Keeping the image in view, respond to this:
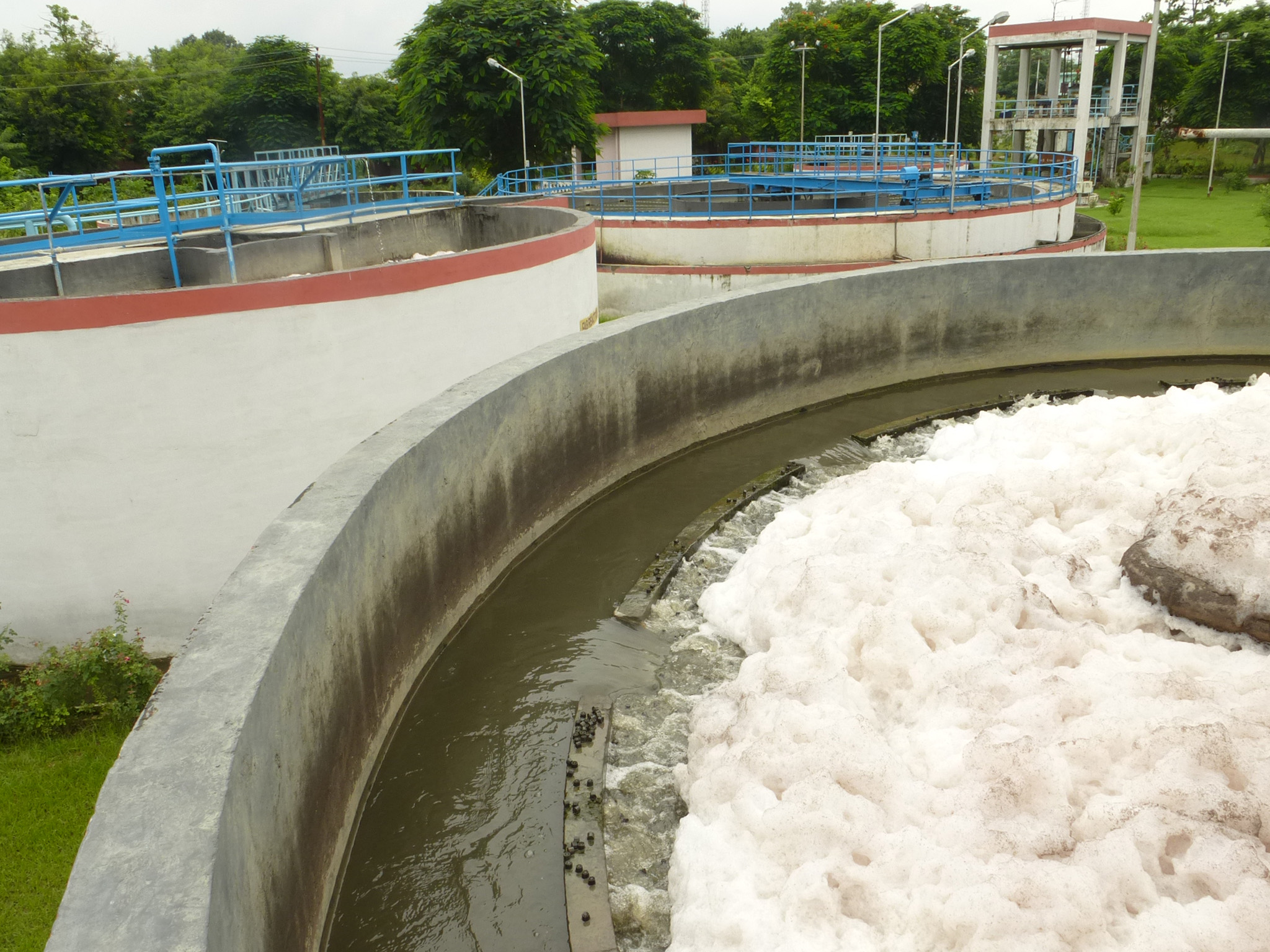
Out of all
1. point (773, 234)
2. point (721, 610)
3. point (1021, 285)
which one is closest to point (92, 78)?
point (773, 234)

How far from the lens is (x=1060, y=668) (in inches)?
238

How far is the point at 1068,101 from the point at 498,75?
2426 cm

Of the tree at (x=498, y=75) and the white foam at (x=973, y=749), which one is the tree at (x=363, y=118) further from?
the white foam at (x=973, y=749)

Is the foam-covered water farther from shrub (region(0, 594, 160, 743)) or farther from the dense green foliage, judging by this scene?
the dense green foliage

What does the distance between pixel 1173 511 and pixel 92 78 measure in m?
62.0

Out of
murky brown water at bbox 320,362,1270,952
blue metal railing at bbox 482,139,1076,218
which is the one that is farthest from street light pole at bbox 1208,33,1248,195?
murky brown water at bbox 320,362,1270,952

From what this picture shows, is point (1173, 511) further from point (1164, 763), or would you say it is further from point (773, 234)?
point (773, 234)

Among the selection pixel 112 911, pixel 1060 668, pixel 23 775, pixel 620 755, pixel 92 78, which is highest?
pixel 92 78

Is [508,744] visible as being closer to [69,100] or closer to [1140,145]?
[1140,145]

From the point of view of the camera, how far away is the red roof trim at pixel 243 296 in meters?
8.41

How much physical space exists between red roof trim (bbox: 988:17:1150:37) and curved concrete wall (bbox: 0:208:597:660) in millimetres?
35162

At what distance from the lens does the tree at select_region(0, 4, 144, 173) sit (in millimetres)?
51312

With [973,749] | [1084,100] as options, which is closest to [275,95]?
[1084,100]

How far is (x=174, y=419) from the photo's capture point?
29.4ft
